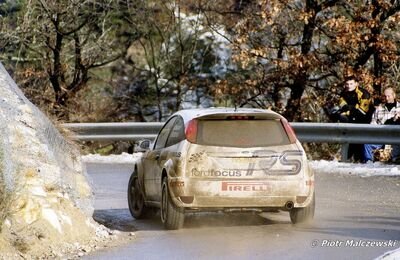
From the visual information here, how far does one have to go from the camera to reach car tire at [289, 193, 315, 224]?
12.1 m

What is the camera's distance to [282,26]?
1059 inches

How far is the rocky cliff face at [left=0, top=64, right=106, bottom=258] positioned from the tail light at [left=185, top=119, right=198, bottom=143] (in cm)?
139

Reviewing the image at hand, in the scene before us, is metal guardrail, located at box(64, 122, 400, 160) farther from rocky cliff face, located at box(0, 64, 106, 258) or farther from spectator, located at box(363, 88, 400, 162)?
rocky cliff face, located at box(0, 64, 106, 258)

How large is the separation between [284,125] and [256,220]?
1.37 m

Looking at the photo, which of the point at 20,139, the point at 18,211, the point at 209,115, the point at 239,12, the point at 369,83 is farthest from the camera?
the point at 239,12

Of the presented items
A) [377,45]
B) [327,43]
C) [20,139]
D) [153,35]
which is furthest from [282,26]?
[20,139]

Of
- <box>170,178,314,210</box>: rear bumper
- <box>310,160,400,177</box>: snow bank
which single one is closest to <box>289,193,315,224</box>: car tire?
<box>170,178,314,210</box>: rear bumper

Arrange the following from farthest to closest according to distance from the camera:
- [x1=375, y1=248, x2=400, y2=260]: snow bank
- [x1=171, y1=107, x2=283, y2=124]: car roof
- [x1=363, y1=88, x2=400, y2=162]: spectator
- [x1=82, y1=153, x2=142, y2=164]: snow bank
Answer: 1. [x1=82, y1=153, x2=142, y2=164]: snow bank
2. [x1=363, y1=88, x2=400, y2=162]: spectator
3. [x1=171, y1=107, x2=283, y2=124]: car roof
4. [x1=375, y1=248, x2=400, y2=260]: snow bank

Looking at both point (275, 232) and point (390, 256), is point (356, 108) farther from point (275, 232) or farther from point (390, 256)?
point (390, 256)

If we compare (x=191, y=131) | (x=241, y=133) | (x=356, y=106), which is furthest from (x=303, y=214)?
(x=356, y=106)

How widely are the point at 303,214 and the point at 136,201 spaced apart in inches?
103

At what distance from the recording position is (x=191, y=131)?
12102 millimetres

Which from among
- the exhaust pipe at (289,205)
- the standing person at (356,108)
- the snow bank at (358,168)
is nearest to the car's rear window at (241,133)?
the exhaust pipe at (289,205)

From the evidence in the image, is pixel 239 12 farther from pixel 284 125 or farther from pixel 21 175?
pixel 21 175
